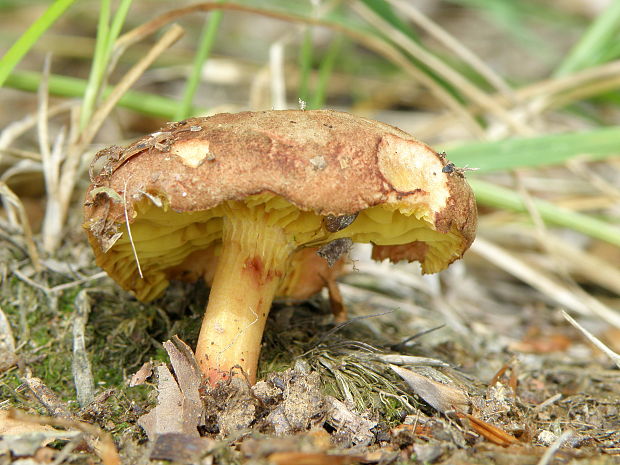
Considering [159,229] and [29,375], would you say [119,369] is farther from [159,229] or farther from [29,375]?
[159,229]

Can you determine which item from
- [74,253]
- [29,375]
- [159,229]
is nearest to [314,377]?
[159,229]

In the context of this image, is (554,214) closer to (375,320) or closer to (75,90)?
(375,320)

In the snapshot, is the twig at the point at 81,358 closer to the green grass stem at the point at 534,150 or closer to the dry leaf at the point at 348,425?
the dry leaf at the point at 348,425

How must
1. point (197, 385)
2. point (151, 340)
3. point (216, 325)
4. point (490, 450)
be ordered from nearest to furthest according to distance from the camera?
point (490, 450), point (197, 385), point (216, 325), point (151, 340)

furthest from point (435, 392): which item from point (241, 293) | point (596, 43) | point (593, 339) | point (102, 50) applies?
point (596, 43)

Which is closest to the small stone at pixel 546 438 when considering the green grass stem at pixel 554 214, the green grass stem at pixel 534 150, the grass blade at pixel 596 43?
the green grass stem at pixel 534 150

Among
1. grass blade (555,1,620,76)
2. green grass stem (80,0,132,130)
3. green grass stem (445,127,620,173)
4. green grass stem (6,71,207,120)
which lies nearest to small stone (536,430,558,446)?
green grass stem (445,127,620,173)
